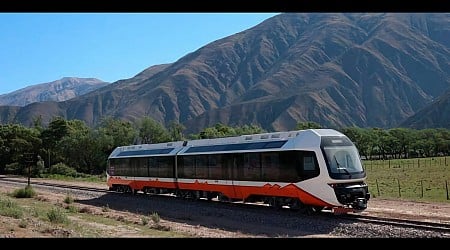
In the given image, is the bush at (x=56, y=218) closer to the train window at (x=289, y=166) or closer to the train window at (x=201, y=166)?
the train window at (x=289, y=166)

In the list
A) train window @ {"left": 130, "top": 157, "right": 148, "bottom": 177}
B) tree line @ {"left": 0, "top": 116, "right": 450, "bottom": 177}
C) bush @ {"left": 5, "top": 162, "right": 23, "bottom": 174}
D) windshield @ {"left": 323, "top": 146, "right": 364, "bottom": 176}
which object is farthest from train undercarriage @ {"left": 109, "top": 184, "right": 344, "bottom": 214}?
bush @ {"left": 5, "top": 162, "right": 23, "bottom": 174}

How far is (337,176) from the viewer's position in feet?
59.4

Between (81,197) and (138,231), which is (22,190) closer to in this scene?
(81,197)

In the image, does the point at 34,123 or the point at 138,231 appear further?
the point at 34,123

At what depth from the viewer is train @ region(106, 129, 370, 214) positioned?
1819 cm

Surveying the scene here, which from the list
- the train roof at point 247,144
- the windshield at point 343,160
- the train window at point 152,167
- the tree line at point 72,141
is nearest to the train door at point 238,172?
the train roof at point 247,144

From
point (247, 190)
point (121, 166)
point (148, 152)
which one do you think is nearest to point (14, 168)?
point (121, 166)

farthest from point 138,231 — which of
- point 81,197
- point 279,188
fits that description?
point 81,197

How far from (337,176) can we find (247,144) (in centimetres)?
595

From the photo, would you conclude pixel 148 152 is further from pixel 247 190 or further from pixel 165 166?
pixel 247 190

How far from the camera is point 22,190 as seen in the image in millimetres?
35312
